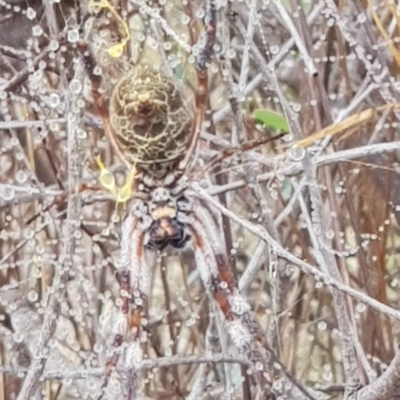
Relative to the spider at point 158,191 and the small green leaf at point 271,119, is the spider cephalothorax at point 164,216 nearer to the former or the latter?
the spider at point 158,191

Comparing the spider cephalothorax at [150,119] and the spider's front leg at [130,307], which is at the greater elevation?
the spider cephalothorax at [150,119]

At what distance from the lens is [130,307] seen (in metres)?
0.40

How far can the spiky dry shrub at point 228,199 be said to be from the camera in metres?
0.43

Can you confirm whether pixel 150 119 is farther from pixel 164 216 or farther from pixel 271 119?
pixel 271 119

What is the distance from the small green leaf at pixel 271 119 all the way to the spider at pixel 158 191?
0.28 feet

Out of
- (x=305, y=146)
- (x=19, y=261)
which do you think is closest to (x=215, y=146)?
(x=305, y=146)

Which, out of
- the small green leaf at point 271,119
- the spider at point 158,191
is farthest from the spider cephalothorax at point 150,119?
the small green leaf at point 271,119

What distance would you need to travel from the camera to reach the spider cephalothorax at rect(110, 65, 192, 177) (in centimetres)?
34

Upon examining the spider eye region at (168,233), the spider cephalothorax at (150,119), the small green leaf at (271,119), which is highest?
the small green leaf at (271,119)

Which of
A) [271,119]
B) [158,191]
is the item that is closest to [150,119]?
[158,191]

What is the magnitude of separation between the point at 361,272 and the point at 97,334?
0.15m

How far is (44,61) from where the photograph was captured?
1.59 ft

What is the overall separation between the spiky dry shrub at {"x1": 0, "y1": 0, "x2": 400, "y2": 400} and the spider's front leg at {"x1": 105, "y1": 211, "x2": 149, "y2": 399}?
25mm

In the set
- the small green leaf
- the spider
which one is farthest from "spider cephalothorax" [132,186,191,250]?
the small green leaf
